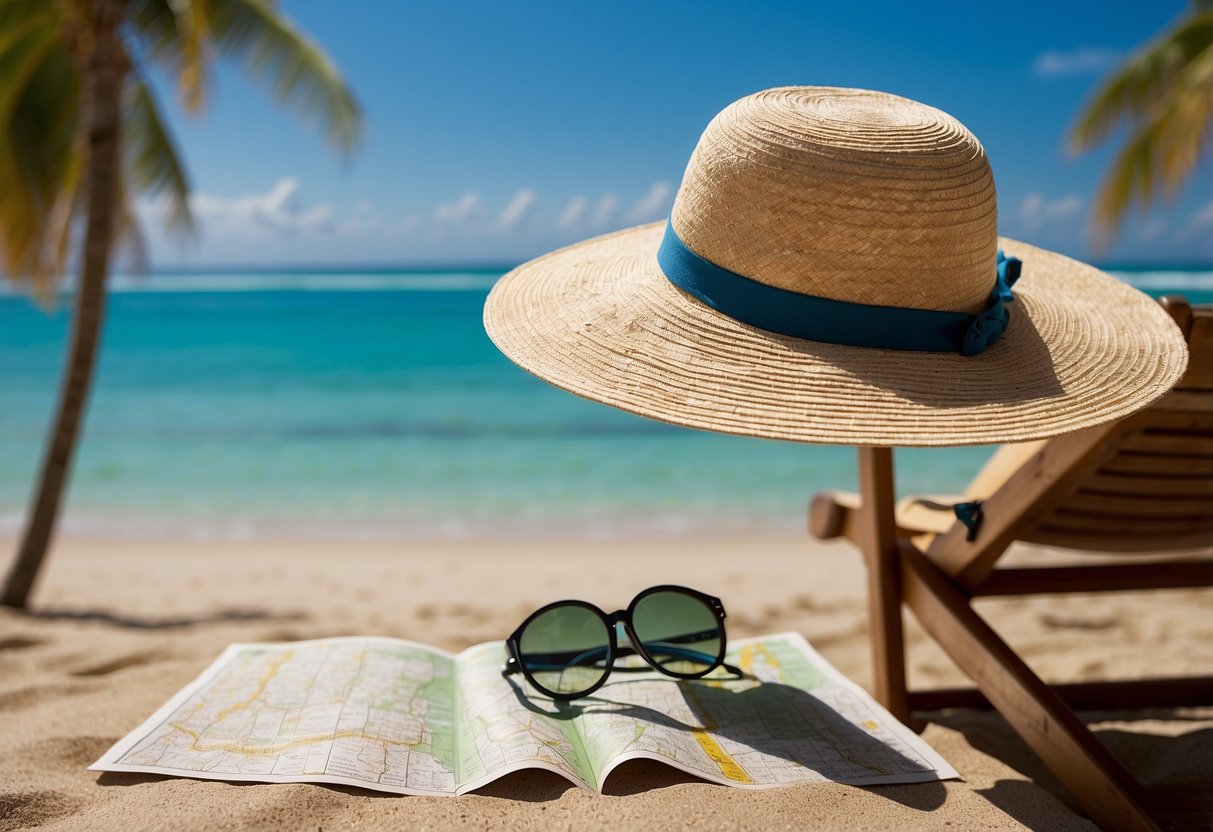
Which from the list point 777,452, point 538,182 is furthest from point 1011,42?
point 777,452

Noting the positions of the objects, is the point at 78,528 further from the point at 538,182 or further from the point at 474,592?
the point at 538,182

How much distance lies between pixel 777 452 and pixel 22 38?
6674 millimetres

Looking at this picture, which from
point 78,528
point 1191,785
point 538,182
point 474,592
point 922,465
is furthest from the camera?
point 538,182

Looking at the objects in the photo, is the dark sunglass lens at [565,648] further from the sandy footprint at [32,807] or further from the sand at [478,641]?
the sandy footprint at [32,807]

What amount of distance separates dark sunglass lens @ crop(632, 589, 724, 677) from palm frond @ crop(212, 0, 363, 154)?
482cm

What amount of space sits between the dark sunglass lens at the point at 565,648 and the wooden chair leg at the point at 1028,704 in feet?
2.51

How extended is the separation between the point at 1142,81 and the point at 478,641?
10.3m

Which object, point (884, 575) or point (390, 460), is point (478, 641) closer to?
point (884, 575)

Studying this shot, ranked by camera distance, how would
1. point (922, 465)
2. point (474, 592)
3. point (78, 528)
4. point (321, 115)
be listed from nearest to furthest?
point (474, 592) → point (321, 115) → point (78, 528) → point (922, 465)

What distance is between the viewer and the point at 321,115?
19.2 ft

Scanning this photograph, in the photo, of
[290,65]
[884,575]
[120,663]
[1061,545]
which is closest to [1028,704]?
[884,575]

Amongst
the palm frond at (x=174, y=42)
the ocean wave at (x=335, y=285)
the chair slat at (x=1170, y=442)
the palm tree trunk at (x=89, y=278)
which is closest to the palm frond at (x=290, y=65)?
the palm frond at (x=174, y=42)

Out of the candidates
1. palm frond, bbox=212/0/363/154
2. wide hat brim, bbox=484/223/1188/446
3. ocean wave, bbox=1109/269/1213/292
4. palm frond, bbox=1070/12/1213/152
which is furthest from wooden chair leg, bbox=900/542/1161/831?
ocean wave, bbox=1109/269/1213/292

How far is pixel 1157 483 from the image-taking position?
7.09 feet
